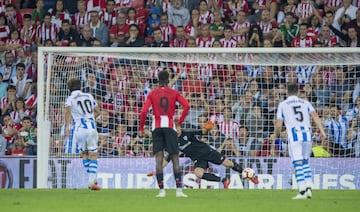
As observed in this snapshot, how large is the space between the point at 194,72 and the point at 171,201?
8.14 metres

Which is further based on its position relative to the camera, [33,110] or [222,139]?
[33,110]

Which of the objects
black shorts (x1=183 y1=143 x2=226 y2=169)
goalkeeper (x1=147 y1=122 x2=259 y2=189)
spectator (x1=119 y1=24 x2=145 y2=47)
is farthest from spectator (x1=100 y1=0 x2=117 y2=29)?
black shorts (x1=183 y1=143 x2=226 y2=169)

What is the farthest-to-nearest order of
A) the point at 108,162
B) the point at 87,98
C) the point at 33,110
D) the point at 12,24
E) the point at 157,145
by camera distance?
the point at 12,24 < the point at 33,110 < the point at 108,162 < the point at 87,98 < the point at 157,145

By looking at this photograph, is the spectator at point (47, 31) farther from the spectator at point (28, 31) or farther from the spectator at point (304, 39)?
the spectator at point (304, 39)

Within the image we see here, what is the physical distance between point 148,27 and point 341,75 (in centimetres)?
624

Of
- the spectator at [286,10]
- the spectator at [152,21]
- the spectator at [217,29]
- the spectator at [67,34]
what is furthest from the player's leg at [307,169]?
the spectator at [67,34]

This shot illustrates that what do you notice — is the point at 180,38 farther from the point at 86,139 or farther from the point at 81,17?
the point at 86,139

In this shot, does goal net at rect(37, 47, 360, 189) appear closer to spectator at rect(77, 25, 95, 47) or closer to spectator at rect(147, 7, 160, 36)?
spectator at rect(77, 25, 95, 47)

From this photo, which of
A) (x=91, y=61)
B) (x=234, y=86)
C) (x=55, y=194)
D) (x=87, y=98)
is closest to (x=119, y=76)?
(x=91, y=61)

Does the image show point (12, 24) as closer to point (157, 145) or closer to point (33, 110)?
point (33, 110)

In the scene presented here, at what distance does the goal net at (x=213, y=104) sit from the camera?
2417 centimetres

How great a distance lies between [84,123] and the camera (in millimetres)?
21391

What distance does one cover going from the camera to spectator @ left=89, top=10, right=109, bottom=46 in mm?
29375

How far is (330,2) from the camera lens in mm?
28906
